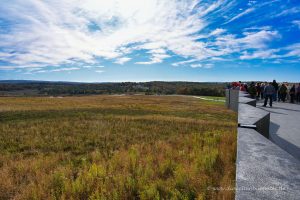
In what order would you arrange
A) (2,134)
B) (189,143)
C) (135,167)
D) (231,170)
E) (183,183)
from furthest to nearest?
(2,134) → (189,143) → (135,167) → (231,170) → (183,183)

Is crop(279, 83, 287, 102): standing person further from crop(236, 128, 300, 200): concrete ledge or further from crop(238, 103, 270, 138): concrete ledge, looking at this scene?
crop(236, 128, 300, 200): concrete ledge

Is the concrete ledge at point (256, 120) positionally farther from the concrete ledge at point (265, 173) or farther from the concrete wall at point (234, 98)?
the concrete wall at point (234, 98)

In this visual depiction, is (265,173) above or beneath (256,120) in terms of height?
beneath

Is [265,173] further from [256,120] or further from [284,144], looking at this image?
[284,144]

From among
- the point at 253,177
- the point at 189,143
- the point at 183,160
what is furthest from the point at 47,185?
the point at 189,143

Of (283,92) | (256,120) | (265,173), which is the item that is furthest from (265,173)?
(283,92)

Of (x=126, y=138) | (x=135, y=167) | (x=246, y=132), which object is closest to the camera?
(x=246, y=132)

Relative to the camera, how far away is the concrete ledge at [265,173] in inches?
97.4

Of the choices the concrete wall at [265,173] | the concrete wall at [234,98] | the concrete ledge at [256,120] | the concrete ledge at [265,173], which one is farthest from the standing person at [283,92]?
the concrete ledge at [265,173]

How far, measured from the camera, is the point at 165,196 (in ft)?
17.5

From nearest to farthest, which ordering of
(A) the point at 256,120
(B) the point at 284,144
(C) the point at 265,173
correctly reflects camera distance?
(C) the point at 265,173 → (A) the point at 256,120 → (B) the point at 284,144

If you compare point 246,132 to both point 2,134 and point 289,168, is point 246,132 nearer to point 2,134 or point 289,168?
point 289,168

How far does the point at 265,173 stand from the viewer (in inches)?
116

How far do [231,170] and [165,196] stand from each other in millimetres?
1916
